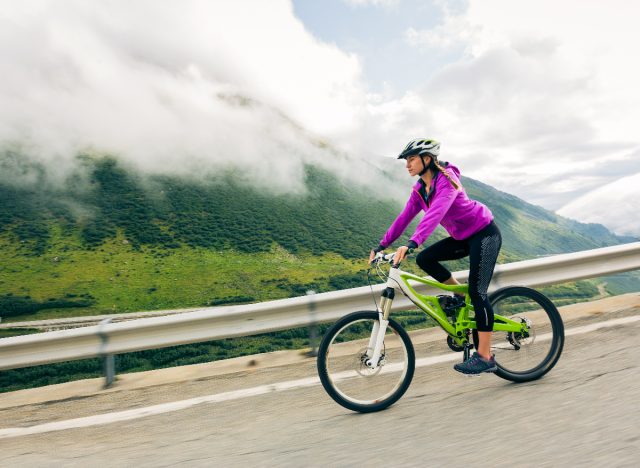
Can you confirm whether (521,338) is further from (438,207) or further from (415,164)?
(415,164)

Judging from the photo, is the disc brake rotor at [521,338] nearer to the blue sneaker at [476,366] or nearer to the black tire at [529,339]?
the black tire at [529,339]

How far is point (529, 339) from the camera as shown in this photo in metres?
3.64

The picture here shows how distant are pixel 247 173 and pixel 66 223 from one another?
75297mm

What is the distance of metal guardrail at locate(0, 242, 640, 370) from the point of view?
14.2 ft

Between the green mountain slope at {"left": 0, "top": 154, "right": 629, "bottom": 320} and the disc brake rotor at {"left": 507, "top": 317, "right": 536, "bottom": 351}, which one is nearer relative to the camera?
the disc brake rotor at {"left": 507, "top": 317, "right": 536, "bottom": 351}

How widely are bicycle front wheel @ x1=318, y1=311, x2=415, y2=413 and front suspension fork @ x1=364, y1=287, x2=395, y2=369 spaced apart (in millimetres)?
26

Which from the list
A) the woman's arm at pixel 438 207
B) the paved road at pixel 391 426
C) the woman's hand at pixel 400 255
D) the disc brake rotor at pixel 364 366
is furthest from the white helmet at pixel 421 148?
the paved road at pixel 391 426

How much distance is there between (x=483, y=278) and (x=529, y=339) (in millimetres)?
729

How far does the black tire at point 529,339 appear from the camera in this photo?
3570mm

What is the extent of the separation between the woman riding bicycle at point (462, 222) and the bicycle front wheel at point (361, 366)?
46 cm

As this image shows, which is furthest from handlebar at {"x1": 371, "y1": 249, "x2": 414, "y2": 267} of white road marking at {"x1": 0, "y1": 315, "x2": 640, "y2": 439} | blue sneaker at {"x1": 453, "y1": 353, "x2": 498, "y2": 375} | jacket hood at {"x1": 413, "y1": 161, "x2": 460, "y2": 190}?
blue sneaker at {"x1": 453, "y1": 353, "x2": 498, "y2": 375}

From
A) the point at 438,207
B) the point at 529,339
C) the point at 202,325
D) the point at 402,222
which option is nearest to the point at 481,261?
the point at 438,207

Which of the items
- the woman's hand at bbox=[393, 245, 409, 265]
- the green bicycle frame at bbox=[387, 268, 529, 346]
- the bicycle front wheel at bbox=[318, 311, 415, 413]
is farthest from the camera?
the green bicycle frame at bbox=[387, 268, 529, 346]

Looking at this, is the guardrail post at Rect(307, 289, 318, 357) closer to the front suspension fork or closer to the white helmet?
the front suspension fork
